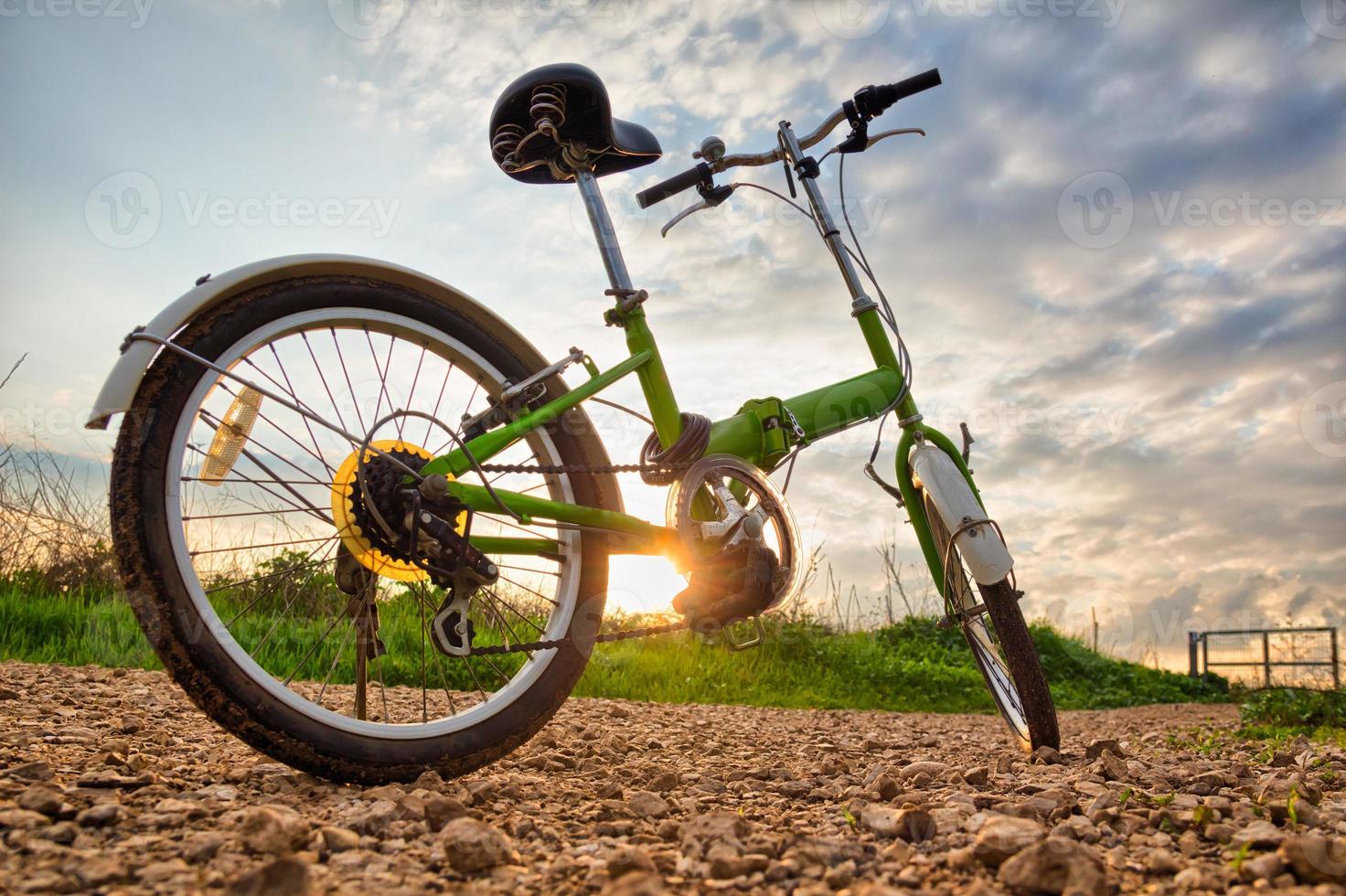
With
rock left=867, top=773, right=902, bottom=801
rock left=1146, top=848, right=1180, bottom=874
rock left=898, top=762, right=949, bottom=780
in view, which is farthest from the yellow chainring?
rock left=1146, top=848, right=1180, bottom=874

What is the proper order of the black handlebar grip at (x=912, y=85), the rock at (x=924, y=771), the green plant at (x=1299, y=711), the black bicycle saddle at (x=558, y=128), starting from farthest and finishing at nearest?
the green plant at (x=1299, y=711) → the black handlebar grip at (x=912, y=85) → the black bicycle saddle at (x=558, y=128) → the rock at (x=924, y=771)

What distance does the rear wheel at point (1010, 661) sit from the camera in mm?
2867

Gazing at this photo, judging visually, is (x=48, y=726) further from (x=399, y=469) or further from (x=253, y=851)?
(x=253, y=851)

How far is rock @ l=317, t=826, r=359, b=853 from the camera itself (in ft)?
5.16

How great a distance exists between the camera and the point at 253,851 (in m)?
1.53

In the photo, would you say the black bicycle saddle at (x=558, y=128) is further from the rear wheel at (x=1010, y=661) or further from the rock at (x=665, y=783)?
the rock at (x=665, y=783)

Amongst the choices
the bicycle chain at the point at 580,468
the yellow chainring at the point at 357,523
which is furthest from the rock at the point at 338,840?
the bicycle chain at the point at 580,468

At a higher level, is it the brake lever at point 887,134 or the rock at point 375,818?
the brake lever at point 887,134

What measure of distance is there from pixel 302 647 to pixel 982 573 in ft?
13.6

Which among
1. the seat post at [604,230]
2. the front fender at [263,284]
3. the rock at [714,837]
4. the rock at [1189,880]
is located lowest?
the rock at [714,837]

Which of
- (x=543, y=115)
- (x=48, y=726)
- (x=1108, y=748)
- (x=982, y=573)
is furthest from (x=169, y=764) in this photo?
(x=1108, y=748)

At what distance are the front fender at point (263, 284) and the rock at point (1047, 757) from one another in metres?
1.50

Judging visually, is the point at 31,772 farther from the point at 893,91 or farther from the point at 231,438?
the point at 893,91

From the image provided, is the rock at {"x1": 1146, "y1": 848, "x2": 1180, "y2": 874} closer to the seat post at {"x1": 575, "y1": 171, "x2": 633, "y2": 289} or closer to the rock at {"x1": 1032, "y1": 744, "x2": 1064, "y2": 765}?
the rock at {"x1": 1032, "y1": 744, "x2": 1064, "y2": 765}
